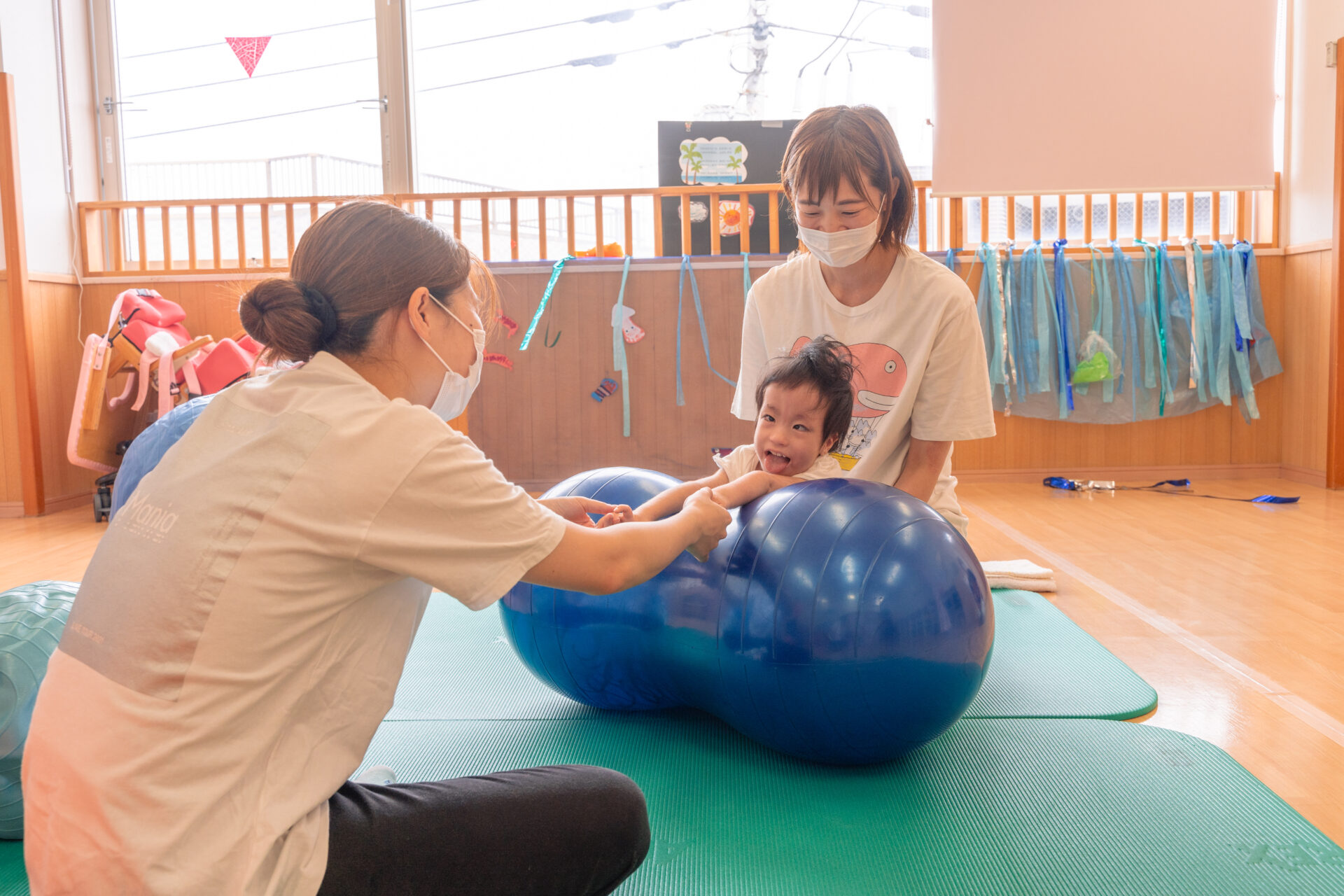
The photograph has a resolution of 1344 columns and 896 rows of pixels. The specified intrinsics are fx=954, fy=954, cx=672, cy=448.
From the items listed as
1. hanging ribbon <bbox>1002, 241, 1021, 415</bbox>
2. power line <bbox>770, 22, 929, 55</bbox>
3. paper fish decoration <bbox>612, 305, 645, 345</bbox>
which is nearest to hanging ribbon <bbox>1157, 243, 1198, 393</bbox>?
hanging ribbon <bbox>1002, 241, 1021, 415</bbox>

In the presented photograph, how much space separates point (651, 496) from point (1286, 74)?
15.8 ft

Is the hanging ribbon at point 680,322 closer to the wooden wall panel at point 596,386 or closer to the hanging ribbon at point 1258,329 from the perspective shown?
the wooden wall panel at point 596,386

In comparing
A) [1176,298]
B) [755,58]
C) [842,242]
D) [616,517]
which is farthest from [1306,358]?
[616,517]

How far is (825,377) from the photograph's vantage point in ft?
6.29

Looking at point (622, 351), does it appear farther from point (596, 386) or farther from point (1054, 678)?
point (1054, 678)

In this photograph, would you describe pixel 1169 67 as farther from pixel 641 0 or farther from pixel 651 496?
pixel 651 496

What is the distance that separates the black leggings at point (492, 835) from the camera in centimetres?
99

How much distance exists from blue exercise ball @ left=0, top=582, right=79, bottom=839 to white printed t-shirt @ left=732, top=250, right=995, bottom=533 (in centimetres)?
148

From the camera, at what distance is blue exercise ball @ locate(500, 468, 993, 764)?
4.82 ft

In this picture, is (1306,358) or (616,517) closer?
(616,517)

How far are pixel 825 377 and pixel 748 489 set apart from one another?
343 mm

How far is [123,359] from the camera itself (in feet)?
15.4

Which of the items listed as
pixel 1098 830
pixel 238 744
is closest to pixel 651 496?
pixel 1098 830

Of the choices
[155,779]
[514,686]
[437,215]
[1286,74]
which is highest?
[1286,74]
